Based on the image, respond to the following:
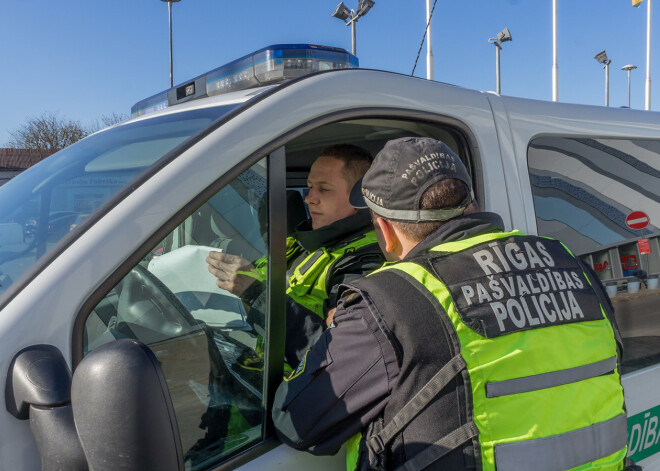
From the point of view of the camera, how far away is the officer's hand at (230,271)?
138cm

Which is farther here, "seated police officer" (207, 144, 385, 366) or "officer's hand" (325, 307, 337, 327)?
"officer's hand" (325, 307, 337, 327)

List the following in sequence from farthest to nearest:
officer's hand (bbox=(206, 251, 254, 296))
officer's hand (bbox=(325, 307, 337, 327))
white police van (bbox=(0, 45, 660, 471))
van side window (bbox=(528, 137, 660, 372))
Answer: van side window (bbox=(528, 137, 660, 372))
officer's hand (bbox=(325, 307, 337, 327))
officer's hand (bbox=(206, 251, 254, 296))
white police van (bbox=(0, 45, 660, 471))

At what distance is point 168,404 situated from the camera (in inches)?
33.1

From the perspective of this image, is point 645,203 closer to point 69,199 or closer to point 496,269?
point 496,269

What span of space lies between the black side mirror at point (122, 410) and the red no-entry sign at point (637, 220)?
1981mm

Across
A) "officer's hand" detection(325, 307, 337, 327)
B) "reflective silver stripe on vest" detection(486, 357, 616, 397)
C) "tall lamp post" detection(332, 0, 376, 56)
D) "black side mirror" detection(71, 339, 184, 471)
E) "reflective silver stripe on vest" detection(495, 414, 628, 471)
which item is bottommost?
"reflective silver stripe on vest" detection(495, 414, 628, 471)

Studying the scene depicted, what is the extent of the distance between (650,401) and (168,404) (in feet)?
5.75

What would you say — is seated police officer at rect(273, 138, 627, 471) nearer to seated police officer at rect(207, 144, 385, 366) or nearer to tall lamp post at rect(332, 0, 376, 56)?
seated police officer at rect(207, 144, 385, 366)

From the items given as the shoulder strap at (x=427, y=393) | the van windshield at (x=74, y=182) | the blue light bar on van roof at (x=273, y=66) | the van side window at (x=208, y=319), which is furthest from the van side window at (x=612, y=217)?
the van windshield at (x=74, y=182)

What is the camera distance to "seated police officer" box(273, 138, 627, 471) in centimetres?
116

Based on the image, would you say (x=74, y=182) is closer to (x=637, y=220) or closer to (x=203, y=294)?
(x=203, y=294)

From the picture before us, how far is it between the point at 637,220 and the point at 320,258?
1.28 m

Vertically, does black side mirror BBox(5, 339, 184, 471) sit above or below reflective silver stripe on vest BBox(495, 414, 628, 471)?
above

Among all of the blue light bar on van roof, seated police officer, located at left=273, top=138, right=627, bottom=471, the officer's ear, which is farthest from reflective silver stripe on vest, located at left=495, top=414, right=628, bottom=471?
the blue light bar on van roof
